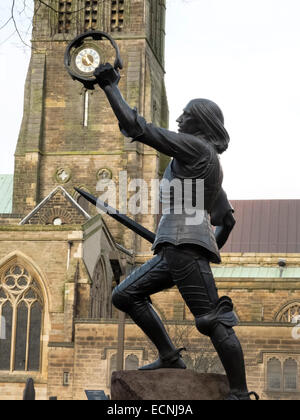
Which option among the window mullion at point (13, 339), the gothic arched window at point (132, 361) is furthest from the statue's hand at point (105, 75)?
the window mullion at point (13, 339)

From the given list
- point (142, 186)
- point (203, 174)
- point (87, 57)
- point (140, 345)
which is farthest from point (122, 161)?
point (203, 174)

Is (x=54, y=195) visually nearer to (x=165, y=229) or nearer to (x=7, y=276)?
(x=7, y=276)

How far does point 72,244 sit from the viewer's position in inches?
1299

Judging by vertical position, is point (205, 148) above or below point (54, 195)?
below

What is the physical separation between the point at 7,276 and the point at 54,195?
6898mm

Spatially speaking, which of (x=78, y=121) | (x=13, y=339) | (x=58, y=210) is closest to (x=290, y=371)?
(x=13, y=339)

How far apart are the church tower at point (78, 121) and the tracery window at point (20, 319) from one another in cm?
1151

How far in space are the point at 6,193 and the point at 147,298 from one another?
43.0 meters

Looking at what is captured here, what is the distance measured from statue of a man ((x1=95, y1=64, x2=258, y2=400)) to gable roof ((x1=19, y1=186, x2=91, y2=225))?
3152 cm

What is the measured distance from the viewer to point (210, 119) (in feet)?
24.9

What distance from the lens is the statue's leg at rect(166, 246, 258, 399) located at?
7156 millimetres

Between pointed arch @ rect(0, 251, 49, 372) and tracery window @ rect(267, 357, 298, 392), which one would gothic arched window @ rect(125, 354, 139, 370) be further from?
tracery window @ rect(267, 357, 298, 392)

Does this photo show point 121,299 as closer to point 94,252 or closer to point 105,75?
point 105,75

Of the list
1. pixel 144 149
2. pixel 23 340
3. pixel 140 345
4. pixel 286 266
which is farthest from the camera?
pixel 144 149
